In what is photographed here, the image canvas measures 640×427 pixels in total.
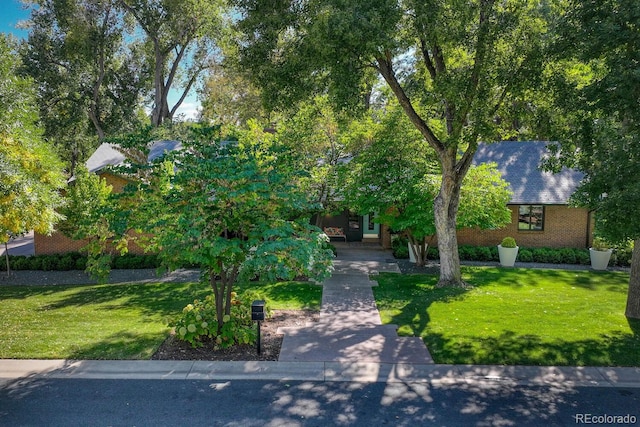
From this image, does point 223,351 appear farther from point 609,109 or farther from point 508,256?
point 508,256

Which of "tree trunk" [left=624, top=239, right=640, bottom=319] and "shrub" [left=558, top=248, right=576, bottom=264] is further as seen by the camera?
"shrub" [left=558, top=248, right=576, bottom=264]

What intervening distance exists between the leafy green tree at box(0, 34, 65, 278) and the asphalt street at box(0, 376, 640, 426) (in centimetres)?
348

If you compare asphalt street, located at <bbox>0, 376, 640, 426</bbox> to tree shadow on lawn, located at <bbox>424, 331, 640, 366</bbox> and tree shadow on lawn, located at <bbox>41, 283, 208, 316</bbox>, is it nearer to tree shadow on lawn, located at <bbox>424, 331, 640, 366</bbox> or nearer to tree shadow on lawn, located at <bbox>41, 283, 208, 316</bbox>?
tree shadow on lawn, located at <bbox>424, 331, 640, 366</bbox>

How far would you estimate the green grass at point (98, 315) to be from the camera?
9.68m

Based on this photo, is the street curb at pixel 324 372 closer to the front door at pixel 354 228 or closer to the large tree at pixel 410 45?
→ the large tree at pixel 410 45

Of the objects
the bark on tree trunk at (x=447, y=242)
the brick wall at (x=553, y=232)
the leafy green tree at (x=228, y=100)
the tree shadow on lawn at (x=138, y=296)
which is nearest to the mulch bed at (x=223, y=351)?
the tree shadow on lawn at (x=138, y=296)

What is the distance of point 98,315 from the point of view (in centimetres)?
1230

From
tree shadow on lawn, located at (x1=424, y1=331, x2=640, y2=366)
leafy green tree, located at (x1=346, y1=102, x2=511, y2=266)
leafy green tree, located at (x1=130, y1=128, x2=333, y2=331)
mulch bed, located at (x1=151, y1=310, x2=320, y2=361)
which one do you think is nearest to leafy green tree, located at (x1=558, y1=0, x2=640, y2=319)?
tree shadow on lawn, located at (x1=424, y1=331, x2=640, y2=366)

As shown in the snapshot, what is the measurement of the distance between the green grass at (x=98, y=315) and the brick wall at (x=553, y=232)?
34.1ft

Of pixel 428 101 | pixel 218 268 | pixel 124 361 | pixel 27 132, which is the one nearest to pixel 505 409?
pixel 218 268

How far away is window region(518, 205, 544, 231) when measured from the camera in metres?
21.4

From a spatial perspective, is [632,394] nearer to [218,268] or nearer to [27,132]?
A: [218,268]

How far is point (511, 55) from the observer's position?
12.4 meters

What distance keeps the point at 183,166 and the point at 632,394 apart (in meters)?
9.07
